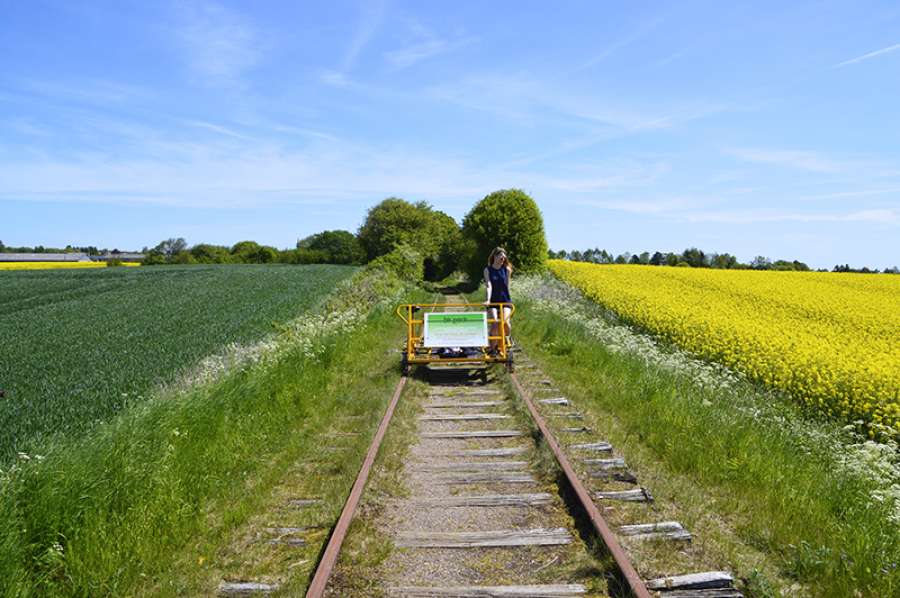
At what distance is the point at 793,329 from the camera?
1436cm

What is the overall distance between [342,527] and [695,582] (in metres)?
2.46

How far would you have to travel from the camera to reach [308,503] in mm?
5262

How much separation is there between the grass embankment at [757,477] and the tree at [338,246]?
70.3 m

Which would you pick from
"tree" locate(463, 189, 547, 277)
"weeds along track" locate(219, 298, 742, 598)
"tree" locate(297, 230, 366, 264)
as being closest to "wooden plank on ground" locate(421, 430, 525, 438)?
"weeds along track" locate(219, 298, 742, 598)

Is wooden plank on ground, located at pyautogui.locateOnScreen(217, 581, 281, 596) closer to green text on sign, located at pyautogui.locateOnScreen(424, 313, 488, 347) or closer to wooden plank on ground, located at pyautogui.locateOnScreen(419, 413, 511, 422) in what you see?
wooden plank on ground, located at pyautogui.locateOnScreen(419, 413, 511, 422)

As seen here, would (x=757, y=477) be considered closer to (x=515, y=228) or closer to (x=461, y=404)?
(x=461, y=404)

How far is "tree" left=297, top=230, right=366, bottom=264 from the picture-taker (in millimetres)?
85312

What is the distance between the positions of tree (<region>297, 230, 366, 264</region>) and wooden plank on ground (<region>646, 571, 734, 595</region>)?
74452 millimetres

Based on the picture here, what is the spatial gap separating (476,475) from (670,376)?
4728 millimetres

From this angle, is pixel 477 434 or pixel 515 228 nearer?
pixel 477 434

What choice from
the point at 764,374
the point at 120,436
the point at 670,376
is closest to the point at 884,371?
the point at 764,374

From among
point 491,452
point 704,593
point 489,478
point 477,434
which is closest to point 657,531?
point 704,593

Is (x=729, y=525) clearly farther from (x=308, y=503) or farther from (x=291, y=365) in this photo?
(x=291, y=365)

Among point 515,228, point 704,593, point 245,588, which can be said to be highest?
point 515,228
